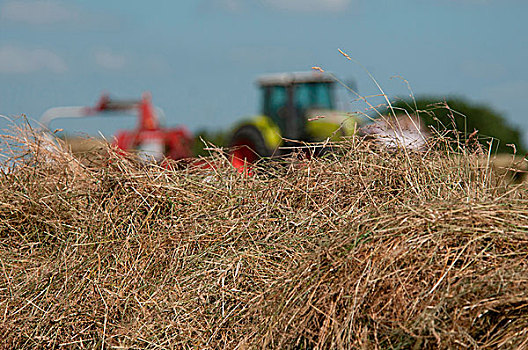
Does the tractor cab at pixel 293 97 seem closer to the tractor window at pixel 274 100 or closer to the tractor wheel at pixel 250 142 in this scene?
the tractor window at pixel 274 100

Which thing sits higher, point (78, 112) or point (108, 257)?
point (108, 257)

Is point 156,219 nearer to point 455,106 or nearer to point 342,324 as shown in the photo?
point 342,324

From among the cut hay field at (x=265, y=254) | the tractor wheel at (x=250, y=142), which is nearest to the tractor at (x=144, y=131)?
the tractor wheel at (x=250, y=142)

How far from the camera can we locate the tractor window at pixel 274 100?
36.1 feet

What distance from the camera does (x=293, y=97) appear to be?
10.8 m

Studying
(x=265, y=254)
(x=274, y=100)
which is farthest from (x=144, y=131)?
(x=265, y=254)

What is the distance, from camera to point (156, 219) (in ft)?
10.2

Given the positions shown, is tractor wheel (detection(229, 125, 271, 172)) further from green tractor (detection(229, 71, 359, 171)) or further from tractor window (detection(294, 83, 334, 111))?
tractor window (detection(294, 83, 334, 111))

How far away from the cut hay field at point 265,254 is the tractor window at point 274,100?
7.29m

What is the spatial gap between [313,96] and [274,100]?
686 mm

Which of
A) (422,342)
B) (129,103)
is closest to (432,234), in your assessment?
(422,342)

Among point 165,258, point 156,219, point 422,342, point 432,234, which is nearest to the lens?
point 422,342

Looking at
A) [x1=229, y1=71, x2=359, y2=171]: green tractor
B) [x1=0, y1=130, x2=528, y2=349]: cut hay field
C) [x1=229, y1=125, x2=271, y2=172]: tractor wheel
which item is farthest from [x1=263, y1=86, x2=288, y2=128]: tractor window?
[x1=0, y1=130, x2=528, y2=349]: cut hay field

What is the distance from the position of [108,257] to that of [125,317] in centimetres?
37
